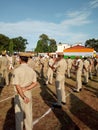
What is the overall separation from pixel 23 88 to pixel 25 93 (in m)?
0.17

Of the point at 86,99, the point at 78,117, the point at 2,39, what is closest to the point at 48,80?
the point at 86,99

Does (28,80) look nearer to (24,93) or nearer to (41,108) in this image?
(24,93)

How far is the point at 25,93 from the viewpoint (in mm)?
5730

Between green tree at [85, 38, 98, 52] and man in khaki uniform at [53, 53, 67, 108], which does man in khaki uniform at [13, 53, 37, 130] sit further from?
green tree at [85, 38, 98, 52]

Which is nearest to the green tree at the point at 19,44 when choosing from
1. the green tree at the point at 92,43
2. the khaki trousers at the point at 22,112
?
the green tree at the point at 92,43

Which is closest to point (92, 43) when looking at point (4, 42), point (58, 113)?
point (4, 42)

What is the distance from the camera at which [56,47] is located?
460 feet

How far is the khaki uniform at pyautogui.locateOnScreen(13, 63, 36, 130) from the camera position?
218 inches

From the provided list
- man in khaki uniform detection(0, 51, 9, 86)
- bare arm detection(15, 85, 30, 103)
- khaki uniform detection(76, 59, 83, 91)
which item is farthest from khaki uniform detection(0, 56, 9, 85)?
bare arm detection(15, 85, 30, 103)

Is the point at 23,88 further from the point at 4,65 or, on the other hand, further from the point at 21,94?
the point at 4,65

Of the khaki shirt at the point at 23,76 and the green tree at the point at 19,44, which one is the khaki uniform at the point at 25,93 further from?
the green tree at the point at 19,44

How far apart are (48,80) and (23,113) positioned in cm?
1158

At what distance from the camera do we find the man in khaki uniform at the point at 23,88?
552 centimetres

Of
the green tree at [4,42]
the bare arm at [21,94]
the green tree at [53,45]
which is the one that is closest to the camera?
the bare arm at [21,94]
